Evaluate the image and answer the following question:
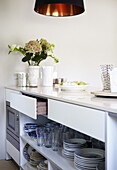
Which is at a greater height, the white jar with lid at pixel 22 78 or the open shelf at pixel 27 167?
the white jar with lid at pixel 22 78

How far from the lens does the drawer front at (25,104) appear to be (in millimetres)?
1680

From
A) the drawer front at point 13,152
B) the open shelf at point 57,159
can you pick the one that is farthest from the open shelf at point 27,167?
the open shelf at point 57,159

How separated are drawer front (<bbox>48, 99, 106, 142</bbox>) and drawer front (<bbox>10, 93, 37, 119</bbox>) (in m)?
0.26

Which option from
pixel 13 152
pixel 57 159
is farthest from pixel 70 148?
pixel 13 152

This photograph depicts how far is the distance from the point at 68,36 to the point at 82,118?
228 centimetres

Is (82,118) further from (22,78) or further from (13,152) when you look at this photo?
(22,78)

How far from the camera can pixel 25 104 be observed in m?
1.83

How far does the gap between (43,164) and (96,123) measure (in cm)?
103

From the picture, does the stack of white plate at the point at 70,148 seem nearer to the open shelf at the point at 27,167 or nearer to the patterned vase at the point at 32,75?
the open shelf at the point at 27,167

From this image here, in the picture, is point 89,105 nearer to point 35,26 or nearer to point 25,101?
point 25,101

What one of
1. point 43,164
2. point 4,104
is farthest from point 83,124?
point 4,104

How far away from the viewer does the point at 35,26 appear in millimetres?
3088

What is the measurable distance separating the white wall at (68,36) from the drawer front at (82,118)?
5.46ft

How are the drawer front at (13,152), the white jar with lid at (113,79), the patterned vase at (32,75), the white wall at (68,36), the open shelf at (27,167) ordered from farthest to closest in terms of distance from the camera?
the white wall at (68,36) → the patterned vase at (32,75) → the drawer front at (13,152) → the open shelf at (27,167) → the white jar with lid at (113,79)
